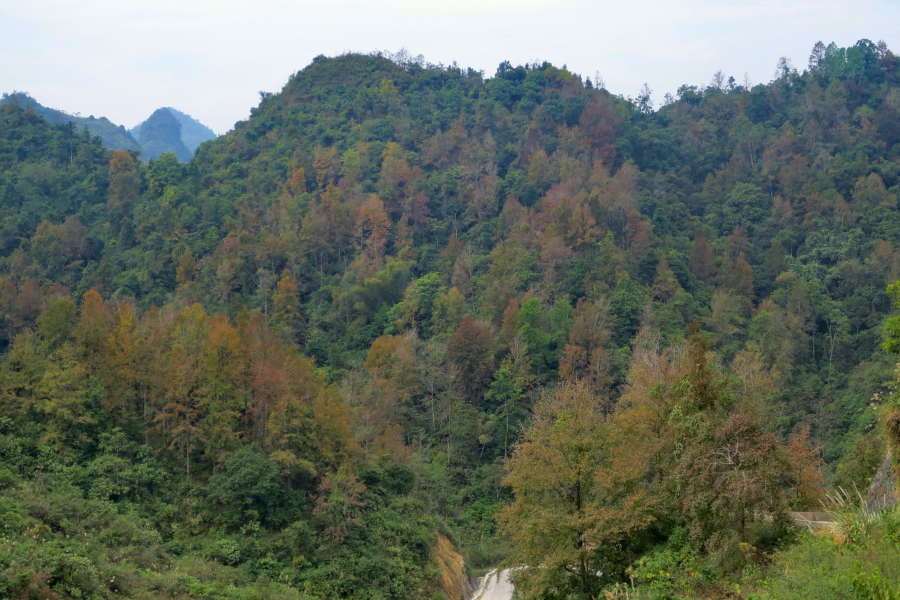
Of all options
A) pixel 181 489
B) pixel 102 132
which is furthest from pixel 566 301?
pixel 102 132

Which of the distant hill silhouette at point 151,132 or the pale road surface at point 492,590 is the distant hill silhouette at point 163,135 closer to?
the distant hill silhouette at point 151,132

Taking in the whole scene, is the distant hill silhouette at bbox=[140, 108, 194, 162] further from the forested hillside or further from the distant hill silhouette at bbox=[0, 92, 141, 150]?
the forested hillside

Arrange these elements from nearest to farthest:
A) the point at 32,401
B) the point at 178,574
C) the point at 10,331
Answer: the point at 178,574
the point at 32,401
the point at 10,331

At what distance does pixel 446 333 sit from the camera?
45.3m

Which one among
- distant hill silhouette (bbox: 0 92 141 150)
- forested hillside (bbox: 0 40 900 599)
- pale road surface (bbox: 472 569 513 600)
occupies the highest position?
distant hill silhouette (bbox: 0 92 141 150)

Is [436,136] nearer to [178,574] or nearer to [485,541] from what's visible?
[485,541]

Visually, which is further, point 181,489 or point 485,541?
point 485,541

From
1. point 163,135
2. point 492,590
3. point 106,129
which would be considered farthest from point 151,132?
point 492,590

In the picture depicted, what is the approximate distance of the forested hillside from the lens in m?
15.9

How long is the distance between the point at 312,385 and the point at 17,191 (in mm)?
40839

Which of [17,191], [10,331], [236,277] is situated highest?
[17,191]

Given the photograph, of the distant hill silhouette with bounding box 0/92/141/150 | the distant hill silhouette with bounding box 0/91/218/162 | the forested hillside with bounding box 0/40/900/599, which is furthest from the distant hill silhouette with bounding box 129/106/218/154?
the forested hillside with bounding box 0/40/900/599

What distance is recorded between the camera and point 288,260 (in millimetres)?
53375

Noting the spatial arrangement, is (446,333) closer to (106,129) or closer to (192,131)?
(106,129)
